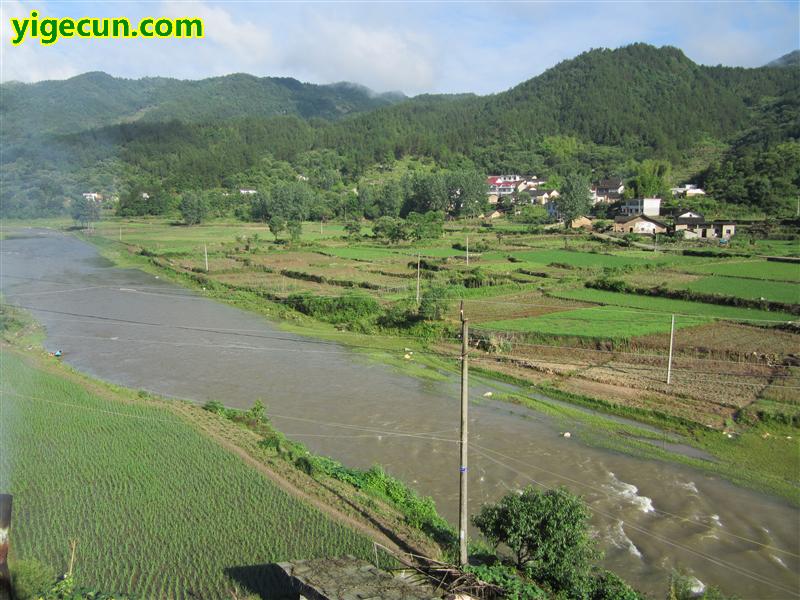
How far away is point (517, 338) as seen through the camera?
17.0 metres

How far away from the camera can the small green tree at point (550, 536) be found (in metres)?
6.51

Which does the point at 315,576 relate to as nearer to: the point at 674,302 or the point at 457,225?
the point at 674,302

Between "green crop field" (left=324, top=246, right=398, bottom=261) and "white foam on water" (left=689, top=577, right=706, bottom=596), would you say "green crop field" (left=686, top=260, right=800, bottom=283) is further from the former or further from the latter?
"white foam on water" (left=689, top=577, right=706, bottom=596)

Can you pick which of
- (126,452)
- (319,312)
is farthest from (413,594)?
(319,312)

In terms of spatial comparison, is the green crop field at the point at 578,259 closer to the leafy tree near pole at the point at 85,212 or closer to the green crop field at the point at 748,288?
the green crop field at the point at 748,288

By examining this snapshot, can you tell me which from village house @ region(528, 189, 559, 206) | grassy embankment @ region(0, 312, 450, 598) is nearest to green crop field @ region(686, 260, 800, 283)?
grassy embankment @ region(0, 312, 450, 598)

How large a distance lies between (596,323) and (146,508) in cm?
1327

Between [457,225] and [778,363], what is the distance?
1511 inches

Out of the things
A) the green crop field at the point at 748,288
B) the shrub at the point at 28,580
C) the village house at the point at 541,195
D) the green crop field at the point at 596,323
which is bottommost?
the shrub at the point at 28,580

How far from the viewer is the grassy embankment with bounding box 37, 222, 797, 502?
38.8 ft

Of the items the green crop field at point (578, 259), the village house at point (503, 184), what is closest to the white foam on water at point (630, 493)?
the green crop field at point (578, 259)

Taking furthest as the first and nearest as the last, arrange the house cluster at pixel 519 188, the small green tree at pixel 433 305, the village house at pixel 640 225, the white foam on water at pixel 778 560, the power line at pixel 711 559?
the house cluster at pixel 519 188, the village house at pixel 640 225, the small green tree at pixel 433 305, the white foam on water at pixel 778 560, the power line at pixel 711 559

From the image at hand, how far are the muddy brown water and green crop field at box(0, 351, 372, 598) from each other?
6.83 feet

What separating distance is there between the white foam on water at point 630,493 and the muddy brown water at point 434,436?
3 centimetres
